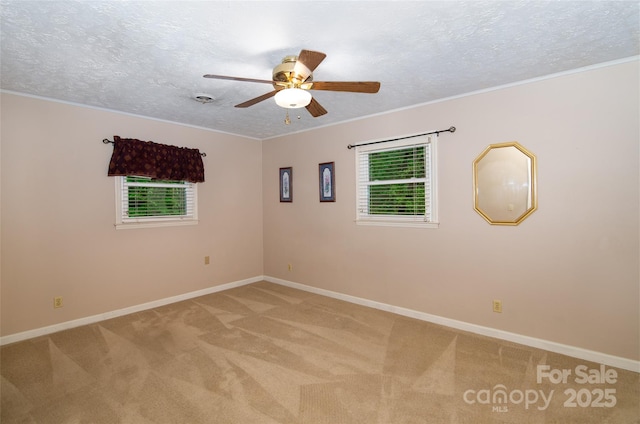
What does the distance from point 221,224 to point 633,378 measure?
4.84 metres

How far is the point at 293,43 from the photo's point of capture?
86.0 inches

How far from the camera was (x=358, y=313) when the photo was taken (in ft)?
12.7

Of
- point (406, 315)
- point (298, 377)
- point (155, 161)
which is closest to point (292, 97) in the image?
point (298, 377)

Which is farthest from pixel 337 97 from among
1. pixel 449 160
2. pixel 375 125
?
pixel 449 160

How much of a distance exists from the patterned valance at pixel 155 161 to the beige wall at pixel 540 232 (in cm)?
220

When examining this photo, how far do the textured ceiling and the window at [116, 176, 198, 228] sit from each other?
1166mm

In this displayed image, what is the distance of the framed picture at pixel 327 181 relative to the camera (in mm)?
4453

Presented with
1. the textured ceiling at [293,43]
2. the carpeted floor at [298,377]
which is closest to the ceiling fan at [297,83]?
the textured ceiling at [293,43]

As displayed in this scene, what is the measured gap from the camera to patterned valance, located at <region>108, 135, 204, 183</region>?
147 inches

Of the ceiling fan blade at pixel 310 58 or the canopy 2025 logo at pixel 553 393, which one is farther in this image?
the canopy 2025 logo at pixel 553 393

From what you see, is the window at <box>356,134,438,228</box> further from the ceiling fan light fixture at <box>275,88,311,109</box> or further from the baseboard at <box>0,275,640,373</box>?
the ceiling fan light fixture at <box>275,88,311,109</box>

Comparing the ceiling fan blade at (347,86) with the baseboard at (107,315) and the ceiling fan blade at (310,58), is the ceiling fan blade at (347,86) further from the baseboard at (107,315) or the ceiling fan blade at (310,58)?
the baseboard at (107,315)

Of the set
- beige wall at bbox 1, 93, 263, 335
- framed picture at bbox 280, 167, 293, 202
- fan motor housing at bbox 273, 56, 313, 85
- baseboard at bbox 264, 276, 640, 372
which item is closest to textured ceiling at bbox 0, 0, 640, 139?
fan motor housing at bbox 273, 56, 313, 85

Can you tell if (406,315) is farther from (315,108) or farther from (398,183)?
(315,108)
